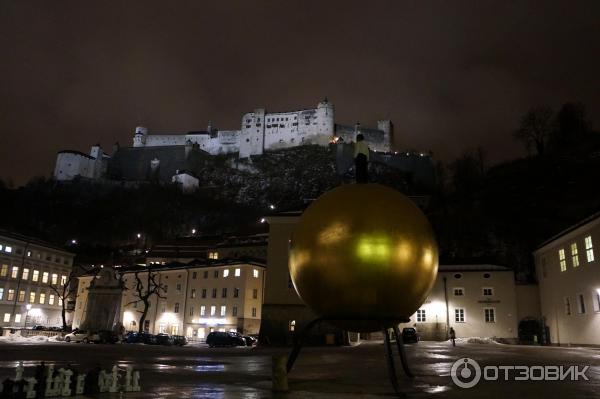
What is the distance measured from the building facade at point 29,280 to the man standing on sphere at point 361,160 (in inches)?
2712

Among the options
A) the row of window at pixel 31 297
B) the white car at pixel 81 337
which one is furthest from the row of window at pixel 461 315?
the row of window at pixel 31 297

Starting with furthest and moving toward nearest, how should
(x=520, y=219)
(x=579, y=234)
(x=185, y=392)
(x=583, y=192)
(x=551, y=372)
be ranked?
(x=583, y=192) → (x=520, y=219) → (x=579, y=234) → (x=551, y=372) → (x=185, y=392)

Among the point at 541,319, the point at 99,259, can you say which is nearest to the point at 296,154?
the point at 99,259

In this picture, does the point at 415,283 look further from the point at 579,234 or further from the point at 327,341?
the point at 579,234

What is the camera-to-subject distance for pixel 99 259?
314 feet

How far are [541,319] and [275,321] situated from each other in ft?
87.0

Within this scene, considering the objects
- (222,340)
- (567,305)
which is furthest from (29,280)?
(567,305)

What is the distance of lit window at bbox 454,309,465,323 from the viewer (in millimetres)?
47062

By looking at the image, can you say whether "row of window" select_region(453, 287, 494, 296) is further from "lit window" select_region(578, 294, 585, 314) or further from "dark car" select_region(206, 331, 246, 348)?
"dark car" select_region(206, 331, 246, 348)

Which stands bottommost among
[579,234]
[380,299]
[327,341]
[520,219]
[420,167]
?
[327,341]

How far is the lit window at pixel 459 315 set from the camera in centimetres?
4706

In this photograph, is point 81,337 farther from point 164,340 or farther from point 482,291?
point 482,291

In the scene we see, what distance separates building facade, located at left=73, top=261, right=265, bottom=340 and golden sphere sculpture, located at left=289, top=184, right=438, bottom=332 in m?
47.2
